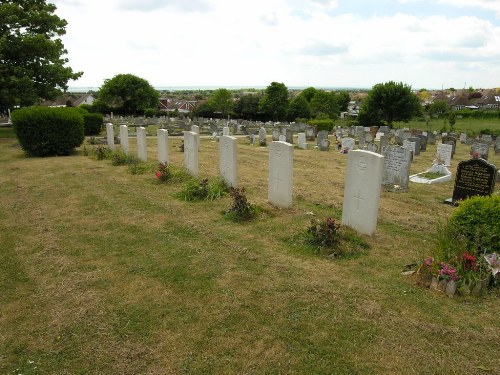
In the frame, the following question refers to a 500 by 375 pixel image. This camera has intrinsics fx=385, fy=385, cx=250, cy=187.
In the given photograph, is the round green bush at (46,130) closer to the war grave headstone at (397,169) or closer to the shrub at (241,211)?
the shrub at (241,211)

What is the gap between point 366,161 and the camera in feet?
21.9

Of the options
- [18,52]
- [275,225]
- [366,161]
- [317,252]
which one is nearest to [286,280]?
[317,252]

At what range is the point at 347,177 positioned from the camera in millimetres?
→ 7023

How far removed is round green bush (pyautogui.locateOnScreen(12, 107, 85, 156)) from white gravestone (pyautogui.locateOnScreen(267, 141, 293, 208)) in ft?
38.7

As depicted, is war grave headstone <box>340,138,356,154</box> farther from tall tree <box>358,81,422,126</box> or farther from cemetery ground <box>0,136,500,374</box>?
tall tree <box>358,81,422,126</box>

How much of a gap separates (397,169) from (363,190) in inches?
205

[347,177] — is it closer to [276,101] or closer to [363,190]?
[363,190]

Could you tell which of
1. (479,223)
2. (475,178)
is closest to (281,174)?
(479,223)

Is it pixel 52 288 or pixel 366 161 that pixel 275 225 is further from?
pixel 52 288

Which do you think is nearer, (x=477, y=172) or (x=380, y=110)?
(x=477, y=172)

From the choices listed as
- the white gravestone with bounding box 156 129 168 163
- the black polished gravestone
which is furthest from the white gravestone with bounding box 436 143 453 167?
the white gravestone with bounding box 156 129 168 163

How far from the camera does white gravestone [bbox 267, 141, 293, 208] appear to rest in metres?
8.14

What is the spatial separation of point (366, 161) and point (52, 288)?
5.20 metres

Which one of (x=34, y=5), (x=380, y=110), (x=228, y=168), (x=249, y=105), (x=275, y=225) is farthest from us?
(x=249, y=105)
